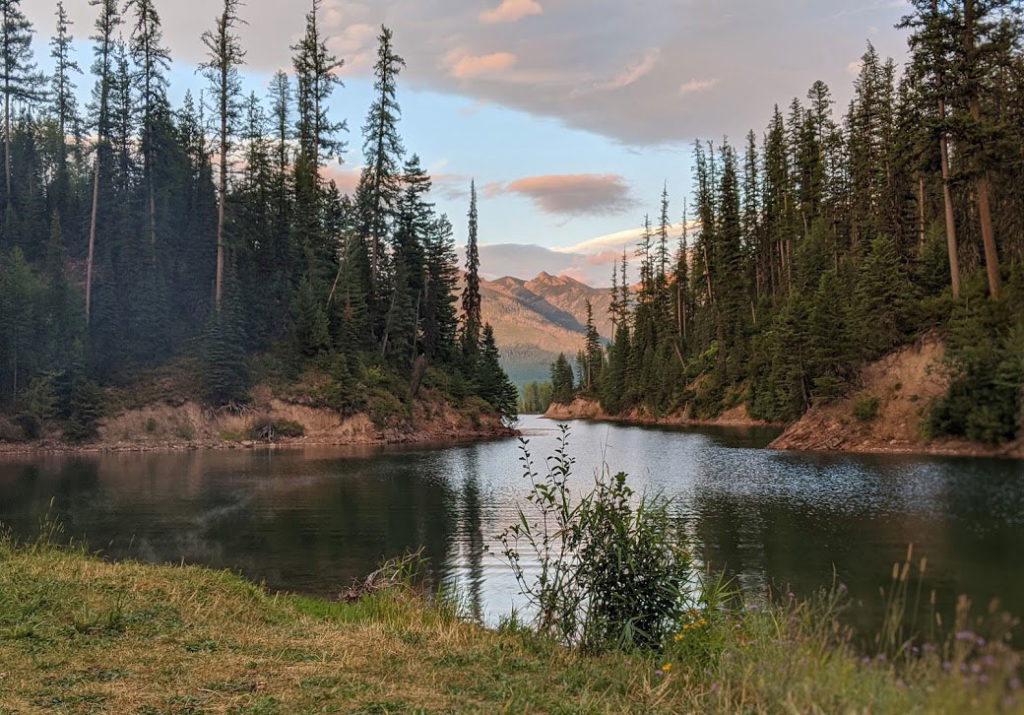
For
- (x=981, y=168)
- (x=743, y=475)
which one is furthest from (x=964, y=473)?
(x=981, y=168)

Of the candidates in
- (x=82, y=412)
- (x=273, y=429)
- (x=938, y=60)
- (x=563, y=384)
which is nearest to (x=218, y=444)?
(x=273, y=429)

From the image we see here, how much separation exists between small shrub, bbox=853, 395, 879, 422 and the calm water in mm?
5712

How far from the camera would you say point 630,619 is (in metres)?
8.69

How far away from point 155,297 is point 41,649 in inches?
2083

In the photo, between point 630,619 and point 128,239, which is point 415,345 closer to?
point 128,239

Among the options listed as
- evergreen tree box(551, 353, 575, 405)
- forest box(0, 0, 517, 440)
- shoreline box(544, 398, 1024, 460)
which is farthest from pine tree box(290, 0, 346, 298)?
evergreen tree box(551, 353, 575, 405)

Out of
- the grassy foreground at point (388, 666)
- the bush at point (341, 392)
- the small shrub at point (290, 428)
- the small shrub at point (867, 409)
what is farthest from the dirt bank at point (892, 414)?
the small shrub at point (290, 428)

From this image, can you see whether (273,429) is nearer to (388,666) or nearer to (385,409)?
(385,409)

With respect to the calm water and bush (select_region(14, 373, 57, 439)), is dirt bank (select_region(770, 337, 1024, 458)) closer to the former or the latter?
the calm water

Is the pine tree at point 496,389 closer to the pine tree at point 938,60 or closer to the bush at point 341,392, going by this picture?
the bush at point 341,392

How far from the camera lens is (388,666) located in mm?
7375

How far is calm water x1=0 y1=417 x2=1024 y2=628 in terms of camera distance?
15.9 m

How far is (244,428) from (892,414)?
4665 cm

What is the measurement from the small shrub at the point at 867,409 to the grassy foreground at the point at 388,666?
3809cm
